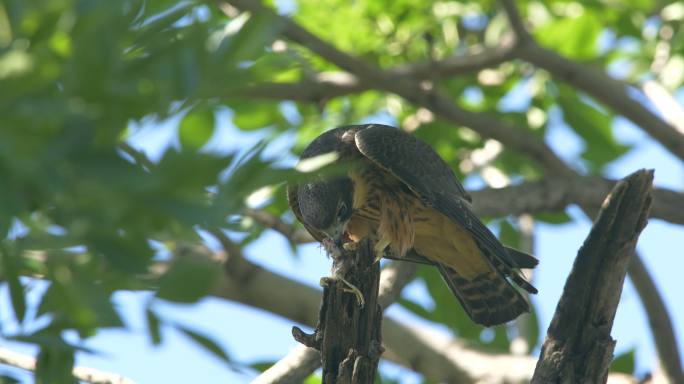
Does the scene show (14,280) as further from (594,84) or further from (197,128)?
(594,84)

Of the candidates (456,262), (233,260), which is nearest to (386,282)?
(456,262)

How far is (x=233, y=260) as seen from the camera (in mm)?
5719

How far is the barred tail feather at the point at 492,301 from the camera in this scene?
521 centimetres

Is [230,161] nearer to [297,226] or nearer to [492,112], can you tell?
[297,226]

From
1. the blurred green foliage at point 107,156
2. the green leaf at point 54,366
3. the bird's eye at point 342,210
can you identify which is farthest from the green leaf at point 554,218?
the green leaf at point 54,366

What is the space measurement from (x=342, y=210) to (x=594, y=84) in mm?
1879

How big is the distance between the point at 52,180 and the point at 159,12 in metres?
0.70

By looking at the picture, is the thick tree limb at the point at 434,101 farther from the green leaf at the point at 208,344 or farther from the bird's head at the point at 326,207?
the green leaf at the point at 208,344

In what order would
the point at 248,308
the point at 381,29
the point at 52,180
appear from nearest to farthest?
the point at 52,180
the point at 248,308
the point at 381,29

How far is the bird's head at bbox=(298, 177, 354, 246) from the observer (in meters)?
4.82

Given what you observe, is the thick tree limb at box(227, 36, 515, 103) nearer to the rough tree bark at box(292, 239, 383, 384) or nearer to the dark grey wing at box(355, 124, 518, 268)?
the dark grey wing at box(355, 124, 518, 268)

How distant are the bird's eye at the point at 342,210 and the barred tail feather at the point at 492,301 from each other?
812 millimetres

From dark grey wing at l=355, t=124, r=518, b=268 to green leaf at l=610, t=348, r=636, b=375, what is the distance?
137 cm

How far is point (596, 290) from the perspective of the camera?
3.33 metres
